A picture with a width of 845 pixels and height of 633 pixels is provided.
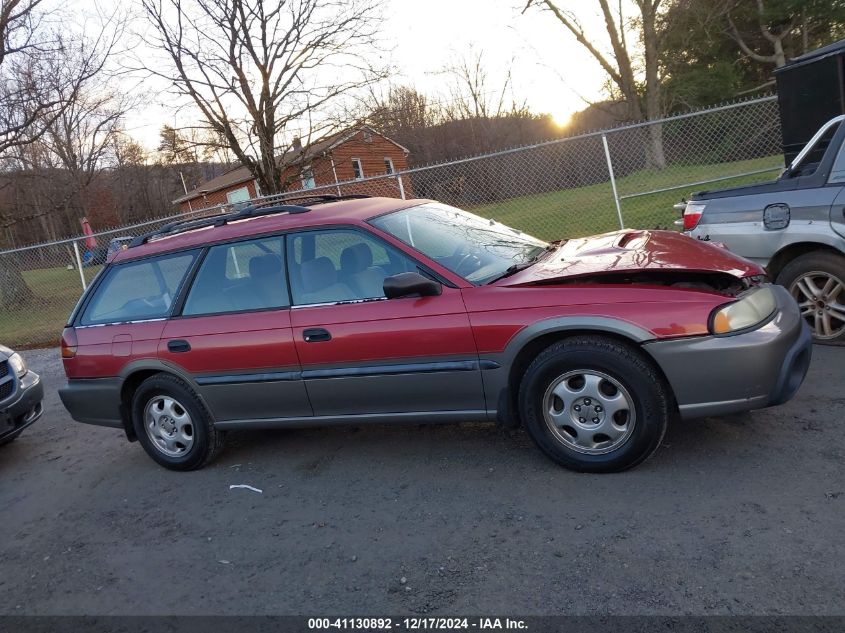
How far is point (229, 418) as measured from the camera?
453 cm

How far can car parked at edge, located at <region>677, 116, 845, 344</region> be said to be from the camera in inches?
188

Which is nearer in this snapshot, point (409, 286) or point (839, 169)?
point (409, 286)

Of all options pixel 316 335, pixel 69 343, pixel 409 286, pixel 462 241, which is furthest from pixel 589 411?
pixel 69 343

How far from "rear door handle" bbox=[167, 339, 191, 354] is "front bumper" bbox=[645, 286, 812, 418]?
3063 mm

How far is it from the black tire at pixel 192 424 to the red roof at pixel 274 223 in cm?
100

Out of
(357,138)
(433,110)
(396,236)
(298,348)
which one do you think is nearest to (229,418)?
(298,348)

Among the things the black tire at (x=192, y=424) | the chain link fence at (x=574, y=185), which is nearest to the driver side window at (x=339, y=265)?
the black tire at (x=192, y=424)

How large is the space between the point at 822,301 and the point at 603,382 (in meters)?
2.68

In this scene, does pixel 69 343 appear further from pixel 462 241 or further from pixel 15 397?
pixel 462 241

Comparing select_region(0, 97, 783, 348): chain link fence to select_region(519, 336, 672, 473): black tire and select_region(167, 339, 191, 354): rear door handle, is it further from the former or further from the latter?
select_region(519, 336, 672, 473): black tire

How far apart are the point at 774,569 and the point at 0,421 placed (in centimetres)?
570

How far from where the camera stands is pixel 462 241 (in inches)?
170

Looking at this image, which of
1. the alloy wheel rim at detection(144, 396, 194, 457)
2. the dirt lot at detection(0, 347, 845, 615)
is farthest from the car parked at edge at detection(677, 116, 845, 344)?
the alloy wheel rim at detection(144, 396, 194, 457)

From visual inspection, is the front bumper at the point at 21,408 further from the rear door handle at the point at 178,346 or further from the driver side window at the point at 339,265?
the driver side window at the point at 339,265
